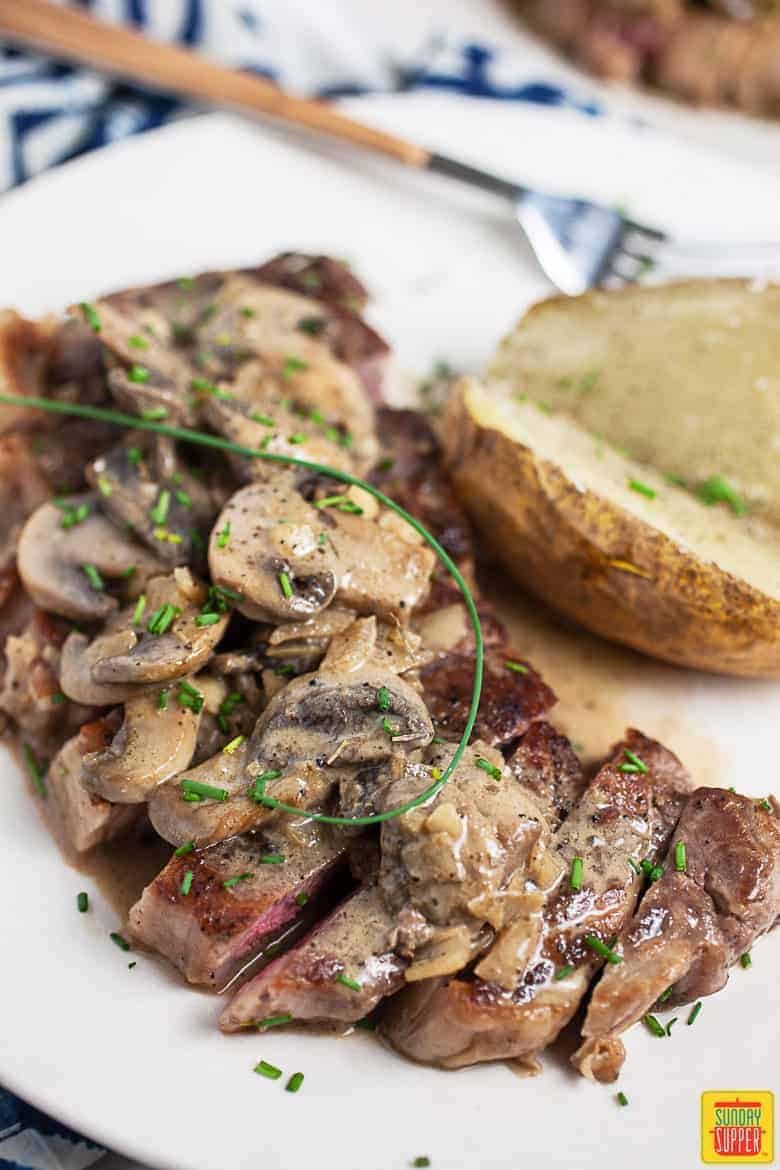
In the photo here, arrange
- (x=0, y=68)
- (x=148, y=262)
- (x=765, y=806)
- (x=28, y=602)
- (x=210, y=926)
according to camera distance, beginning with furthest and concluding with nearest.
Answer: (x=0, y=68), (x=148, y=262), (x=28, y=602), (x=765, y=806), (x=210, y=926)

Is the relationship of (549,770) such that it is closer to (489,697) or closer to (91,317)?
(489,697)

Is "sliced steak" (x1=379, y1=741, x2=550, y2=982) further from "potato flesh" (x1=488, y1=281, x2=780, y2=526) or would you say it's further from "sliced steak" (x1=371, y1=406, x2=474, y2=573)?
"potato flesh" (x1=488, y1=281, x2=780, y2=526)

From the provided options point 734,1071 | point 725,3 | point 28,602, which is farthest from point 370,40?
point 734,1071

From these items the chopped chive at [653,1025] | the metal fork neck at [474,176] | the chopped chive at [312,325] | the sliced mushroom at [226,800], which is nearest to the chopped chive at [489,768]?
the sliced mushroom at [226,800]

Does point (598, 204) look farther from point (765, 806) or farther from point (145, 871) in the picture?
point (145, 871)

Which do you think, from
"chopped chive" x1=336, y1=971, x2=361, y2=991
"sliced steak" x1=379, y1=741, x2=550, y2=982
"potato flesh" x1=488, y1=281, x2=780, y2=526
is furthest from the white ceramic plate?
"potato flesh" x1=488, y1=281, x2=780, y2=526

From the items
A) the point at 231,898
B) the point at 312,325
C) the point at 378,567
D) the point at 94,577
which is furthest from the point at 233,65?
the point at 231,898
